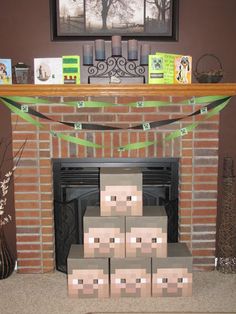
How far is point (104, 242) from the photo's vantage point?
2656 mm

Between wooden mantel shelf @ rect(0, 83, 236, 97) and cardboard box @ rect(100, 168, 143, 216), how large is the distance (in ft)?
1.94

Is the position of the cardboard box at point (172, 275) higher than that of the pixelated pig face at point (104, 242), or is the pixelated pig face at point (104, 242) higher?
the pixelated pig face at point (104, 242)

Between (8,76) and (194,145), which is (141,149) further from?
(8,76)

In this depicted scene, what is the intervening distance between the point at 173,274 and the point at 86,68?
5.48 feet

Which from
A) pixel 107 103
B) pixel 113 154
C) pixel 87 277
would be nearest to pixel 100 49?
pixel 107 103

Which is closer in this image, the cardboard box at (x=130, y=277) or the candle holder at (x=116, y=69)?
the cardboard box at (x=130, y=277)

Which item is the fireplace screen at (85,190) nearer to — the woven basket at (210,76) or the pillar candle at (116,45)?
the woven basket at (210,76)

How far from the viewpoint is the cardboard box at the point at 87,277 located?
264cm

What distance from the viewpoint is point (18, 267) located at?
3035mm

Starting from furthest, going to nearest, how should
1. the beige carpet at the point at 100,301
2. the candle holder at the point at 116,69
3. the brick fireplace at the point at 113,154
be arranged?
the candle holder at the point at 116,69 → the brick fireplace at the point at 113,154 → the beige carpet at the point at 100,301

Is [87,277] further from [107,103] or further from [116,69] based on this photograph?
[116,69]

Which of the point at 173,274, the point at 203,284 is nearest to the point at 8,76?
the point at 173,274

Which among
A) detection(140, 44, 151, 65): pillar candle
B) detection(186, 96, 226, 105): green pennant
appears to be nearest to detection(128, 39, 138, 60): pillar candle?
detection(140, 44, 151, 65): pillar candle

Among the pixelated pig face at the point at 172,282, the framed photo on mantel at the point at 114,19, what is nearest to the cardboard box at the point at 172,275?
the pixelated pig face at the point at 172,282
